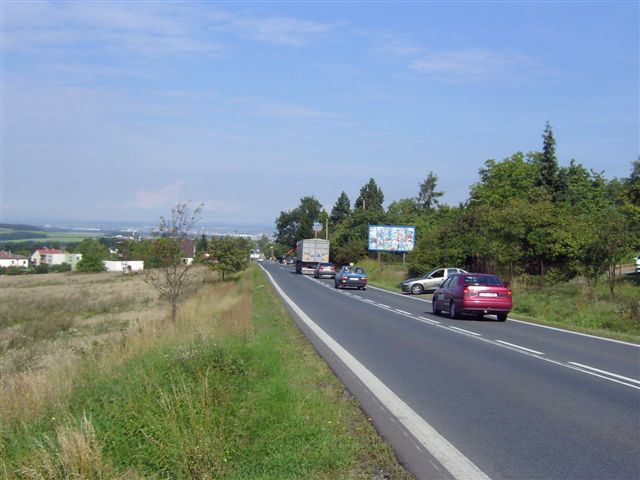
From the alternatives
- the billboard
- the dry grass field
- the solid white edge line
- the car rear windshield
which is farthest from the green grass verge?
the billboard

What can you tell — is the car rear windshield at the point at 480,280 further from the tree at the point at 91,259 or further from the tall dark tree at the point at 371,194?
the tall dark tree at the point at 371,194

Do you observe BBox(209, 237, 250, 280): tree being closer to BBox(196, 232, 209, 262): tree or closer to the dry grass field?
the dry grass field

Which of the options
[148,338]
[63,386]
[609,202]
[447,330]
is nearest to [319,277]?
[609,202]

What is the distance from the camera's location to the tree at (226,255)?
56609 mm

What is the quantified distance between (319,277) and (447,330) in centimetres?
4510

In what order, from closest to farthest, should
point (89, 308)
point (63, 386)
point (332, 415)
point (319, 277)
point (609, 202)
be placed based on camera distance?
point (332, 415)
point (63, 386)
point (89, 308)
point (319, 277)
point (609, 202)

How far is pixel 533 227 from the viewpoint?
3838 centimetres

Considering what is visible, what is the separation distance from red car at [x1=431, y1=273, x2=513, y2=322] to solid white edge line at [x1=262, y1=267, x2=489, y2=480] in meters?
10.5

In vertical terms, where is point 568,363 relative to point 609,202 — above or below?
below

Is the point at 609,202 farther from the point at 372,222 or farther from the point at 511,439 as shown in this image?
the point at 511,439

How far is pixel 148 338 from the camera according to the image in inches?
606

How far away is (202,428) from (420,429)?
2441mm

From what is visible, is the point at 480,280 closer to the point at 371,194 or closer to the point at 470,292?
the point at 470,292

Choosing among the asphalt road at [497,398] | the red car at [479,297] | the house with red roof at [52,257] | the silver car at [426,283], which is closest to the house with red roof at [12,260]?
the house with red roof at [52,257]
